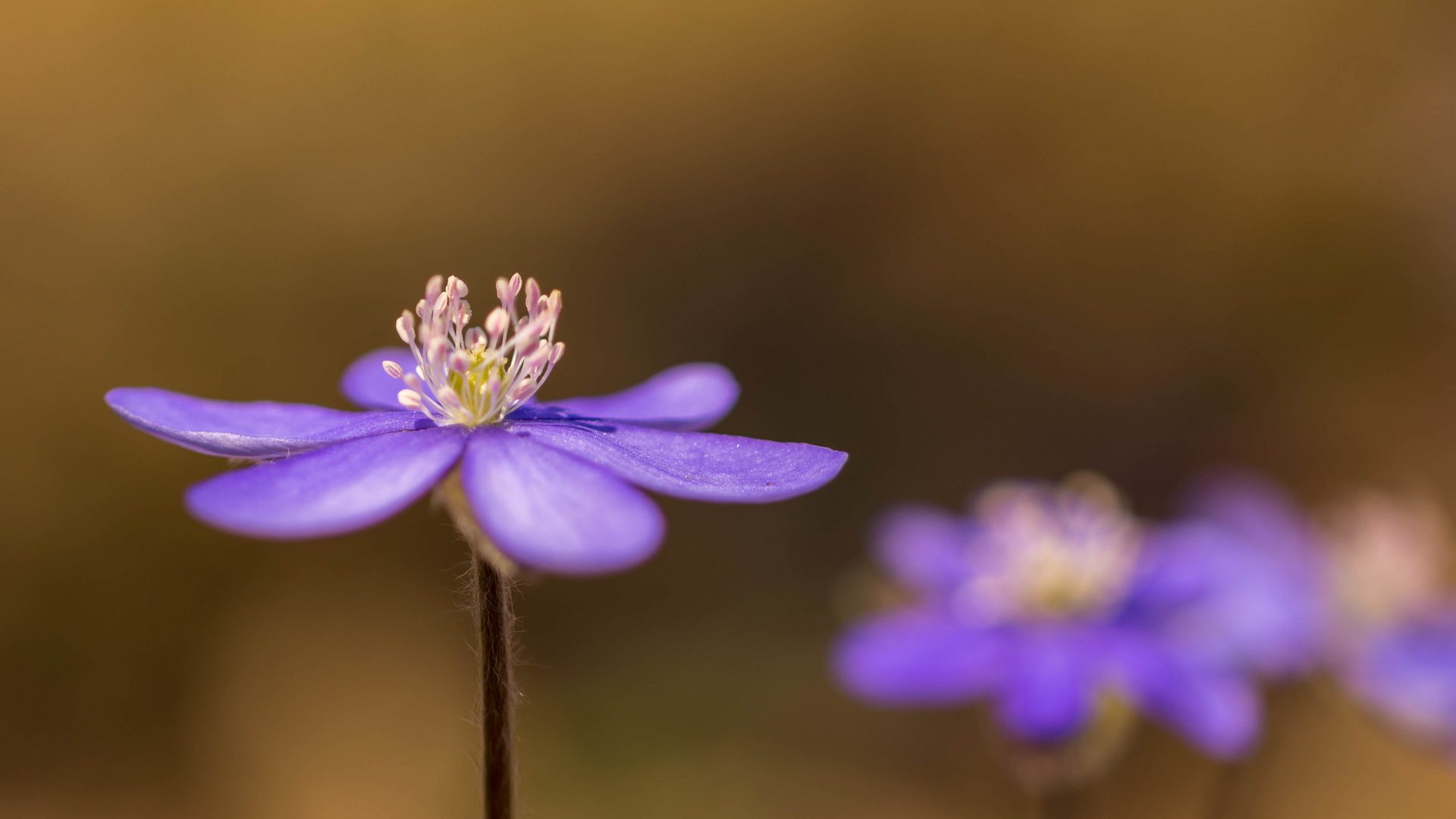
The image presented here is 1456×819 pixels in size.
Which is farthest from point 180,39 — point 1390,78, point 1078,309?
point 1390,78

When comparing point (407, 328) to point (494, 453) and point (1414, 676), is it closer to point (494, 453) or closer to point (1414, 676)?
point (494, 453)

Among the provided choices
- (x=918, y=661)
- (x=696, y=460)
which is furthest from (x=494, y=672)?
(x=918, y=661)

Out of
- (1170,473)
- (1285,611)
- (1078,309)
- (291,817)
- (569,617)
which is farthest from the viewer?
(1078,309)

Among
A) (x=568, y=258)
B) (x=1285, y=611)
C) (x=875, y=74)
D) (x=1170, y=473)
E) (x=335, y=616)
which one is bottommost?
(x=335, y=616)

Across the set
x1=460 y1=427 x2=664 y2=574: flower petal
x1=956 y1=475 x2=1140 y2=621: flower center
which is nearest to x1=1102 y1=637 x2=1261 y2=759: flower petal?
x1=956 y1=475 x2=1140 y2=621: flower center

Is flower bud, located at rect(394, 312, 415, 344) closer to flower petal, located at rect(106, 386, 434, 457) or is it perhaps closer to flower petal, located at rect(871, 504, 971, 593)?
flower petal, located at rect(106, 386, 434, 457)

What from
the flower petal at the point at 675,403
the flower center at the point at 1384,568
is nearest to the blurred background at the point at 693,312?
the flower center at the point at 1384,568

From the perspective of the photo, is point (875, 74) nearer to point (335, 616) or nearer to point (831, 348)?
point (831, 348)
